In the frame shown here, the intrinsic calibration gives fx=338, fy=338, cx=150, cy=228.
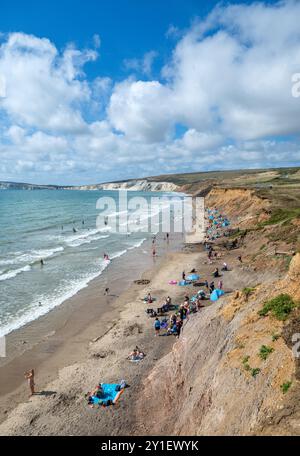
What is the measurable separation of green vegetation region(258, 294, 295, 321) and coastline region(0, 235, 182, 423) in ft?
37.8

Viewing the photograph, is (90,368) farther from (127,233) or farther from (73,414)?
(127,233)

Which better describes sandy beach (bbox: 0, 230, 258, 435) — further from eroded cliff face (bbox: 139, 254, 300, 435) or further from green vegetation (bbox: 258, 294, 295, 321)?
green vegetation (bbox: 258, 294, 295, 321)

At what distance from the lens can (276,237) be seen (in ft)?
121

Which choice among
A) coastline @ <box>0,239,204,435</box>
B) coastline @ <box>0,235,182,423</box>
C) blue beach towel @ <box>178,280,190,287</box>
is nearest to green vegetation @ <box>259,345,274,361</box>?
coastline @ <box>0,239,204,435</box>

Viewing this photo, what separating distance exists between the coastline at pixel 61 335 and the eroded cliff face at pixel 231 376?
6274mm

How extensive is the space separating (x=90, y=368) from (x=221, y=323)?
778 centimetres

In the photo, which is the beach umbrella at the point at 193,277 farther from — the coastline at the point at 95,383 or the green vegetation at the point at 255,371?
the green vegetation at the point at 255,371

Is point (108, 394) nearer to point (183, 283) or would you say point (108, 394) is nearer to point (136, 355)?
point (136, 355)

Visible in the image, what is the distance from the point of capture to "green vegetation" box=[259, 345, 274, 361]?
1069cm

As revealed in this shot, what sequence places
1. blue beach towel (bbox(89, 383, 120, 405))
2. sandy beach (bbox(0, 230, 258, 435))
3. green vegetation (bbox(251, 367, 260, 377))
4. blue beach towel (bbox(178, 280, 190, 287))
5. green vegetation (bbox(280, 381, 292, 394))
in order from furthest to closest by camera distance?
blue beach towel (bbox(178, 280, 190, 287)) → blue beach towel (bbox(89, 383, 120, 405)) → sandy beach (bbox(0, 230, 258, 435)) → green vegetation (bbox(251, 367, 260, 377)) → green vegetation (bbox(280, 381, 292, 394))

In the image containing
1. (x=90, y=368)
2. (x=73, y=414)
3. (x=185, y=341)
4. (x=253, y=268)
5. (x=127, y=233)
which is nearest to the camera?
(x=73, y=414)
